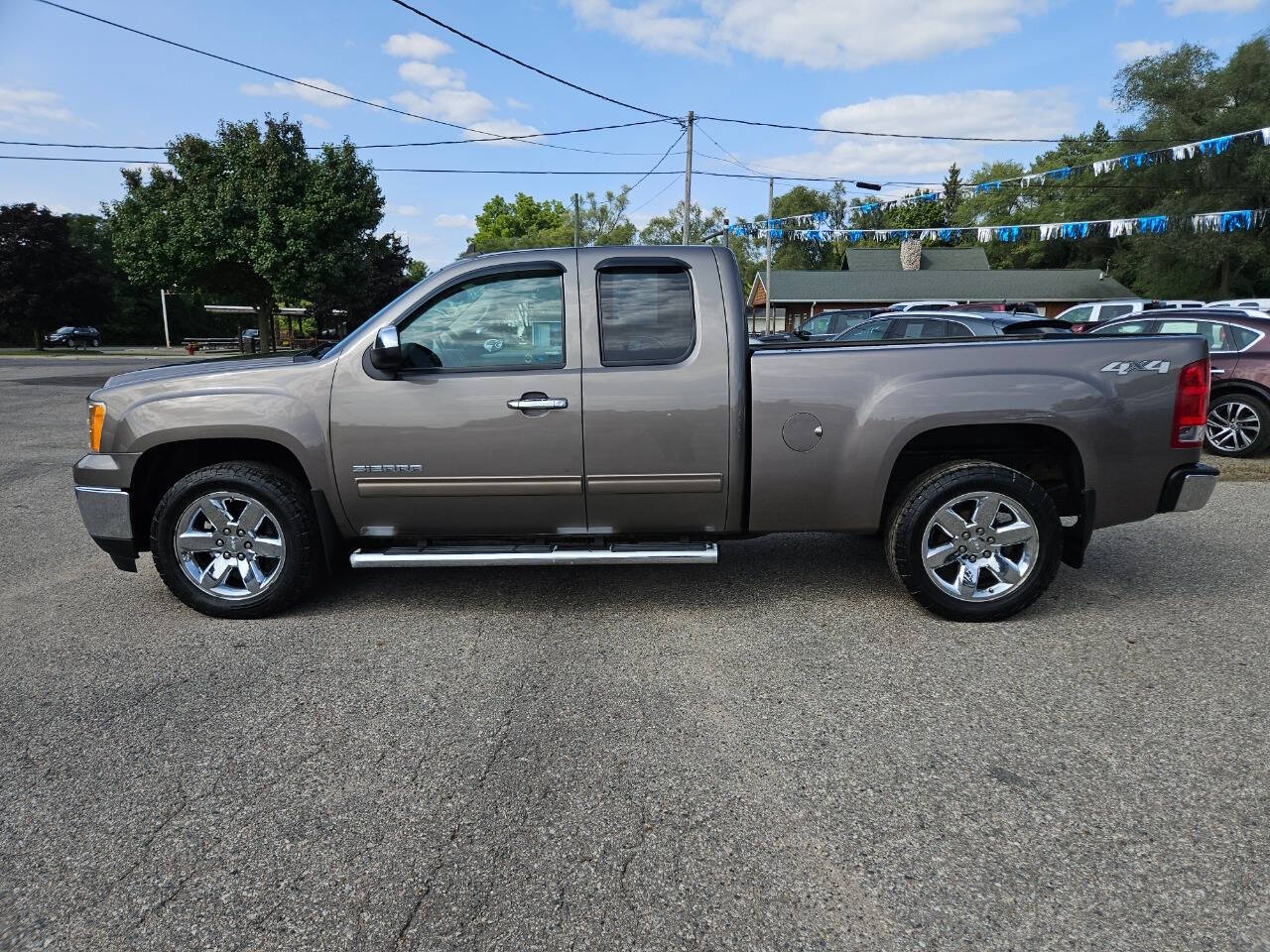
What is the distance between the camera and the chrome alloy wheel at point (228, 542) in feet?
13.4

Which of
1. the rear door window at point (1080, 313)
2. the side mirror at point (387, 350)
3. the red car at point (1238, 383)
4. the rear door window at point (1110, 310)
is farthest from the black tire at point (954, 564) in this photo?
the rear door window at point (1080, 313)

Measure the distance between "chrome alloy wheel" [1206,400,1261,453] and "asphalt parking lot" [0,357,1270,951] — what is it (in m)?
5.68

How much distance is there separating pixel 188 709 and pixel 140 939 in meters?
1.35

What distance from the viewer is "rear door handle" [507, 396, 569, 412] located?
12.8 feet

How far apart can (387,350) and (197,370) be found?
1.23 metres

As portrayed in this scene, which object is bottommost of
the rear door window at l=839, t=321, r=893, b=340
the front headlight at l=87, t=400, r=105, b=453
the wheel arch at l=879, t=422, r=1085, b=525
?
the wheel arch at l=879, t=422, r=1085, b=525

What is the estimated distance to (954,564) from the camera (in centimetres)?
407

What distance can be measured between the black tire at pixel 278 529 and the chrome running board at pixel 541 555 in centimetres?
29

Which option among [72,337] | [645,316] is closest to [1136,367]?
[645,316]

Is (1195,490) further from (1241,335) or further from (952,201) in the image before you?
(952,201)

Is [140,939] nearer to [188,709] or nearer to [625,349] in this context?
[188,709]

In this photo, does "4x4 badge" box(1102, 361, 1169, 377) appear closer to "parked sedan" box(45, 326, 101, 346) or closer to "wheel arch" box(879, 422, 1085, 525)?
"wheel arch" box(879, 422, 1085, 525)

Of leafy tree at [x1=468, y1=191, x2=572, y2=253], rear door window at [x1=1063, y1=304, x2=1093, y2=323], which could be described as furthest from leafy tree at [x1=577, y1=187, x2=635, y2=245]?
rear door window at [x1=1063, y1=304, x2=1093, y2=323]

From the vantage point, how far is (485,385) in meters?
3.93
